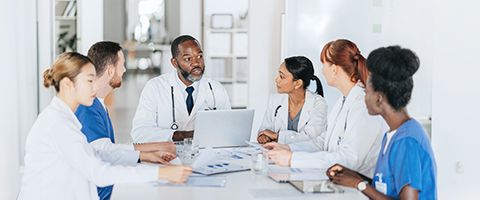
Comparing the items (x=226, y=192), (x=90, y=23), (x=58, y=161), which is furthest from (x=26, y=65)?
(x=226, y=192)

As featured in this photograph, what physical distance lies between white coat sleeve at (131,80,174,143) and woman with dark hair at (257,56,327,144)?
591 millimetres

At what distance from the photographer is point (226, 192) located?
8.38ft

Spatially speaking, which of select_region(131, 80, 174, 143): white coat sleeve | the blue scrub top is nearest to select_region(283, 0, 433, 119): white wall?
select_region(131, 80, 174, 143): white coat sleeve

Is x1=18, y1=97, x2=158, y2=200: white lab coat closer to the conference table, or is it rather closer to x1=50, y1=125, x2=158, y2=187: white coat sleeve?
x1=50, y1=125, x2=158, y2=187: white coat sleeve

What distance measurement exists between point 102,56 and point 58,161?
0.97 metres

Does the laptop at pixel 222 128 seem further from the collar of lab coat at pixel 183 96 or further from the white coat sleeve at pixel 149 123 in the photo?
the collar of lab coat at pixel 183 96

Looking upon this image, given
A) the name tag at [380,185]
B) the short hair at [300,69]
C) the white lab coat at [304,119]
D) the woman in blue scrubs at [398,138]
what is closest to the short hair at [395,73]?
the woman in blue scrubs at [398,138]

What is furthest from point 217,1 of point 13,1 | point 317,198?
point 317,198

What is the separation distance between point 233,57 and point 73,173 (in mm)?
7563

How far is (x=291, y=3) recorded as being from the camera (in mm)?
4980

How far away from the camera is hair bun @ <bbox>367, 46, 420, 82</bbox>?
2.25 meters

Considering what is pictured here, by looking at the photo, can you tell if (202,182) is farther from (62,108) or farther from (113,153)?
(62,108)

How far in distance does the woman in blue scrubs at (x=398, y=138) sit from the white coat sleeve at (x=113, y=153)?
1.08 m

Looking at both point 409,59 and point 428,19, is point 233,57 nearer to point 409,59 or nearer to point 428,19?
point 428,19
